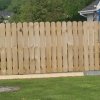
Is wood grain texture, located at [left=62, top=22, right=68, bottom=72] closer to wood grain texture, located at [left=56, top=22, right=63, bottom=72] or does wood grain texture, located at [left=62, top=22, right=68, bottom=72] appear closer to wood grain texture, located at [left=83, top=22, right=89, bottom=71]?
wood grain texture, located at [left=56, top=22, right=63, bottom=72]

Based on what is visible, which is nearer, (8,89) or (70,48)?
(8,89)

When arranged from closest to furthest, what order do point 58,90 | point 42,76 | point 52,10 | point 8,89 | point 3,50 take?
1. point 58,90
2. point 8,89
3. point 42,76
4. point 3,50
5. point 52,10

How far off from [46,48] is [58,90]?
4.66 m

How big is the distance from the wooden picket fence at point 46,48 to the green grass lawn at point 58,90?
7.15ft

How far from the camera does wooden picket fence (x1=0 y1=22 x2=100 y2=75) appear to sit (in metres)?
15.7

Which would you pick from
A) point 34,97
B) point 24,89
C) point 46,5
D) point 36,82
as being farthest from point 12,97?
point 46,5

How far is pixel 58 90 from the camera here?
37.1 feet

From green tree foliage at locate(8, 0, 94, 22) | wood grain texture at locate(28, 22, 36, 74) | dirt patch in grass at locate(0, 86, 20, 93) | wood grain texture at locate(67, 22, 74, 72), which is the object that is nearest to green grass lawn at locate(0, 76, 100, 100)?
dirt patch in grass at locate(0, 86, 20, 93)

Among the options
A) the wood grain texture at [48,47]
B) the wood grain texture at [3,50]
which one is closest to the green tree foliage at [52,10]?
the wood grain texture at [48,47]

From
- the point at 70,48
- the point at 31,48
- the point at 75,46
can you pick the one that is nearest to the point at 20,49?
the point at 31,48

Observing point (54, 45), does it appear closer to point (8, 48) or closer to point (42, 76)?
point (42, 76)

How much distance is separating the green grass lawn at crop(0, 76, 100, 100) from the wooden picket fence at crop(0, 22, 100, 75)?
2.18 meters

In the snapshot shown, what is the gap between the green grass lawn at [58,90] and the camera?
1010 centimetres

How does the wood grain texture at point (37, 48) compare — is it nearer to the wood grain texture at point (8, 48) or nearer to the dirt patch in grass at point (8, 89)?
the wood grain texture at point (8, 48)
